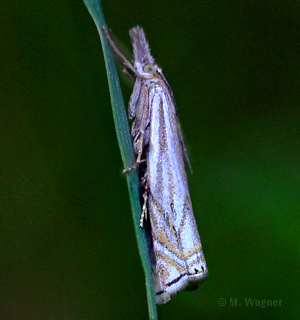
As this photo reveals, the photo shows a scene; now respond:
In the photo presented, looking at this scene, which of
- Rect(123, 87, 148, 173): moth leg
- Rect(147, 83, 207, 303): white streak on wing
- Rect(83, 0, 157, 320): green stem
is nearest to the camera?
Rect(83, 0, 157, 320): green stem

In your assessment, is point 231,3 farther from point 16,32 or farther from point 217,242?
point 217,242

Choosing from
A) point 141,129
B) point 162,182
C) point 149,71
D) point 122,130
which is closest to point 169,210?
point 162,182

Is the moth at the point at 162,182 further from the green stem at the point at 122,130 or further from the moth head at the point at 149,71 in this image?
the green stem at the point at 122,130

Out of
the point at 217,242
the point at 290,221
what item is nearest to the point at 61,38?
the point at 217,242

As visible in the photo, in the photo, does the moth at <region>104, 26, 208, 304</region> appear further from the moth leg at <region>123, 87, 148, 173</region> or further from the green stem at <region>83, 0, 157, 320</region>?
the green stem at <region>83, 0, 157, 320</region>

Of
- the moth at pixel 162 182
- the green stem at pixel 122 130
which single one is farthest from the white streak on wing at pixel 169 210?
the green stem at pixel 122 130

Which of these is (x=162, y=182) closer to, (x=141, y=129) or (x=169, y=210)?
(x=169, y=210)

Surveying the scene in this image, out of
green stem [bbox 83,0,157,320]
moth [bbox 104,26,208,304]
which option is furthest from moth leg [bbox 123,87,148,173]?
green stem [bbox 83,0,157,320]

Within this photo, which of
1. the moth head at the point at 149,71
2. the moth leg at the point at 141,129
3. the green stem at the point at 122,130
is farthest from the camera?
the moth head at the point at 149,71
